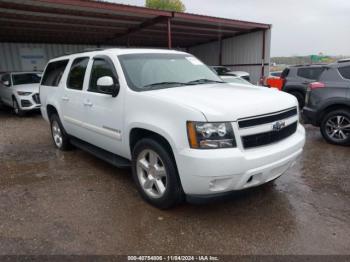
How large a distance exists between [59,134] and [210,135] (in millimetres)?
4011

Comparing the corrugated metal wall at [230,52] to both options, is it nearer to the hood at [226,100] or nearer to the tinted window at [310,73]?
the tinted window at [310,73]

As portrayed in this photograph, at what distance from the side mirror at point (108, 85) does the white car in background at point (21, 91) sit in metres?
7.55

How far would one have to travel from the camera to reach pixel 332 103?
5.77 metres

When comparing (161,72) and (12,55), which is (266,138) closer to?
(161,72)

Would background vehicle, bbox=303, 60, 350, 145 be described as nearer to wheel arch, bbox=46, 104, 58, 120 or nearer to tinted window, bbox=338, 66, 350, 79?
tinted window, bbox=338, 66, 350, 79

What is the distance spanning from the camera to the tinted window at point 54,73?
5211mm

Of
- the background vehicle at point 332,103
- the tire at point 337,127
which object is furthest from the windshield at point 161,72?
the tire at point 337,127

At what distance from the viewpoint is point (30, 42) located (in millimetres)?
17078

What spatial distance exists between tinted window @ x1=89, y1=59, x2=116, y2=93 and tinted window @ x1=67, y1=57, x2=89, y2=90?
29cm

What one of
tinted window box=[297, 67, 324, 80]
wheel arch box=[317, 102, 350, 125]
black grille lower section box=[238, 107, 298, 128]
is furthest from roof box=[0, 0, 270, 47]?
black grille lower section box=[238, 107, 298, 128]

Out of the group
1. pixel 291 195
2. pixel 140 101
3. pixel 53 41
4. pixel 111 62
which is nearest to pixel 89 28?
pixel 53 41

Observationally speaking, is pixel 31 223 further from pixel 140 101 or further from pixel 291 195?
pixel 291 195

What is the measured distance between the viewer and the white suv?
2598 mm

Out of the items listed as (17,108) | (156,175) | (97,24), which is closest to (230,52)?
(97,24)
